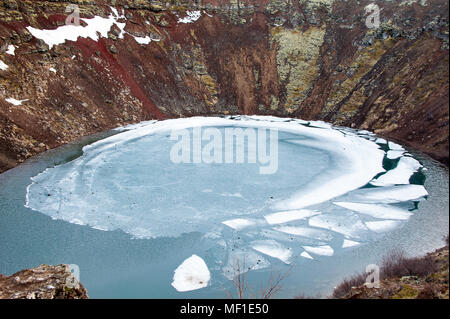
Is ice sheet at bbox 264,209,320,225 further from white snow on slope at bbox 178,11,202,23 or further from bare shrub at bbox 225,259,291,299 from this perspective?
white snow on slope at bbox 178,11,202,23

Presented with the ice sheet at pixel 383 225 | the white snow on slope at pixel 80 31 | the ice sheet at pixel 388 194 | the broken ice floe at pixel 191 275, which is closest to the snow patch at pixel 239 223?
the broken ice floe at pixel 191 275

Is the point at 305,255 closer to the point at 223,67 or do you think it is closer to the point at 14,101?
the point at 14,101

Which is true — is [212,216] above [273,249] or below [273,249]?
above

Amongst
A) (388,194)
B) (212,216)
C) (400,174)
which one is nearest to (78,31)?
(212,216)

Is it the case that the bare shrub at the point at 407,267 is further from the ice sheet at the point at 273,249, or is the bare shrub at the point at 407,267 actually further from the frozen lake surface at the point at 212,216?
the ice sheet at the point at 273,249

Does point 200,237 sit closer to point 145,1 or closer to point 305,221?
point 305,221

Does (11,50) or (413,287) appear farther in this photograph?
(11,50)
